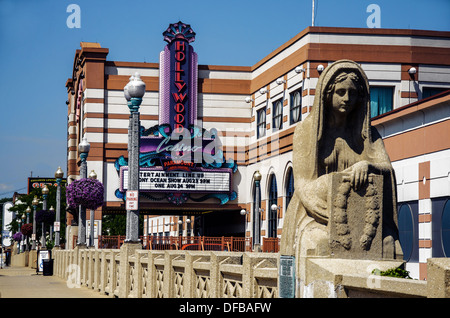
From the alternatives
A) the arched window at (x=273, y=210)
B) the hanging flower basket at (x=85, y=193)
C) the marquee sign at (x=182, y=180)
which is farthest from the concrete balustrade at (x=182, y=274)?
the marquee sign at (x=182, y=180)

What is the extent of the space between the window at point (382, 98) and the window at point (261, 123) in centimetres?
902

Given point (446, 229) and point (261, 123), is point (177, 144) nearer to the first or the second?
point (261, 123)

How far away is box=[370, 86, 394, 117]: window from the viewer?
43.6 metres

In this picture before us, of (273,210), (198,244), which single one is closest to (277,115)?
(273,210)

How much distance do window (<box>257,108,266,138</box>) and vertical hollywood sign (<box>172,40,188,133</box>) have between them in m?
4.79

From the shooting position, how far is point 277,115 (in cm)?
4825

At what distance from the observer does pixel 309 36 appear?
143 ft

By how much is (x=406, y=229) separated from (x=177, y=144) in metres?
21.9

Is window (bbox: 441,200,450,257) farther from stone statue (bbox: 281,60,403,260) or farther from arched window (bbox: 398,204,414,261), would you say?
stone statue (bbox: 281,60,403,260)

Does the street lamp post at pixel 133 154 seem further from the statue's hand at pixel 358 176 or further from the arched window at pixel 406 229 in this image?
the arched window at pixel 406 229

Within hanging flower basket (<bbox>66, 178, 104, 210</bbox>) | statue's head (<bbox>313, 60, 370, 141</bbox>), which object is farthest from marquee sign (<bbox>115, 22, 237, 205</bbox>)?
statue's head (<bbox>313, 60, 370, 141</bbox>)
